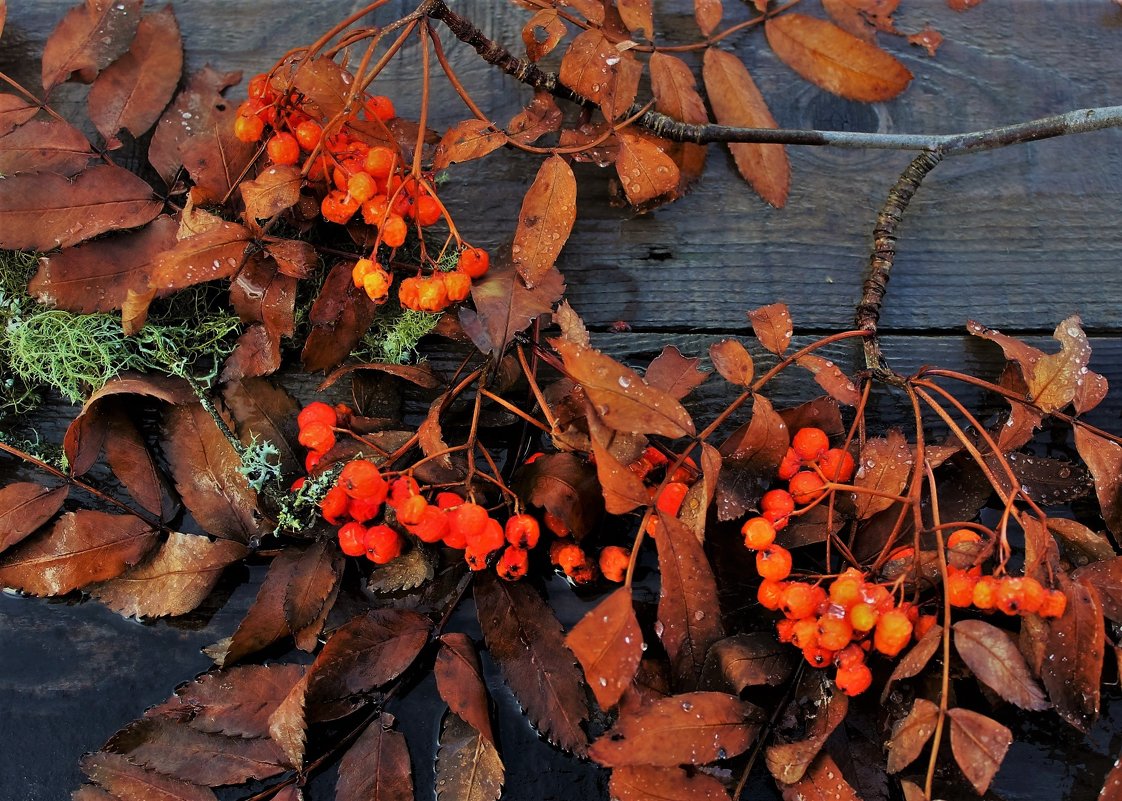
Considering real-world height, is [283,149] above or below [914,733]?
above

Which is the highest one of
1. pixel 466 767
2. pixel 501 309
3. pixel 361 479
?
pixel 501 309

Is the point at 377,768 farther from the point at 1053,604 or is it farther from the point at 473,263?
the point at 1053,604

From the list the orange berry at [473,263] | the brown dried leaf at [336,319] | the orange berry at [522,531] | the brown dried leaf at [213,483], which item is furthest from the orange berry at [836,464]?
the brown dried leaf at [213,483]

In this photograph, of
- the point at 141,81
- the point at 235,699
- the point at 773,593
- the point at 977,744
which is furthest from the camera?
the point at 141,81

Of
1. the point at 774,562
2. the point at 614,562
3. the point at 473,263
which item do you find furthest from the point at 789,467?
the point at 473,263

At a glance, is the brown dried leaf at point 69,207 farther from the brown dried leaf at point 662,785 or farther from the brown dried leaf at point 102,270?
the brown dried leaf at point 662,785

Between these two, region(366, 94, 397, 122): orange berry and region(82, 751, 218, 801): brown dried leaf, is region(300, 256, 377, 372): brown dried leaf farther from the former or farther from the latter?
region(82, 751, 218, 801): brown dried leaf

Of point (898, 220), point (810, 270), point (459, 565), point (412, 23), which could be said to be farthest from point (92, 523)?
point (898, 220)
